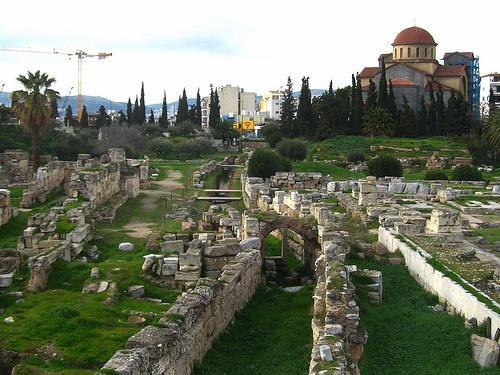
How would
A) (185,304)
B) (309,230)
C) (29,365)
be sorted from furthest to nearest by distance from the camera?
(309,230), (185,304), (29,365)

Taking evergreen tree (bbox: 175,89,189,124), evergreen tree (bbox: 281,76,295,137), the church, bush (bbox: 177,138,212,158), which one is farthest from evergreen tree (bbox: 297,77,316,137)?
evergreen tree (bbox: 175,89,189,124)

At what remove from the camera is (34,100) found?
126ft

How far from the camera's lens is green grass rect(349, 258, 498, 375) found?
10.9m

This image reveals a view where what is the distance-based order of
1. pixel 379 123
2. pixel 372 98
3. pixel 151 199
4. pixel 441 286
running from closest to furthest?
1. pixel 441 286
2. pixel 151 199
3. pixel 379 123
4. pixel 372 98

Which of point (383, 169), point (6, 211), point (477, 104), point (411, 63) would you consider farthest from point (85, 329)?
point (477, 104)

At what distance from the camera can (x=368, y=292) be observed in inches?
565

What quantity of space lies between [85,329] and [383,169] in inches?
1240

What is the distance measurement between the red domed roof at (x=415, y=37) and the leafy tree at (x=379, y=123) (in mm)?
15464

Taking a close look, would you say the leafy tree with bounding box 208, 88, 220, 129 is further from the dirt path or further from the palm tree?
the palm tree

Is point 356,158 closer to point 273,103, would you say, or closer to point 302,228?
point 302,228

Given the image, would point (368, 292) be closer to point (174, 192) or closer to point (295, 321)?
point (295, 321)

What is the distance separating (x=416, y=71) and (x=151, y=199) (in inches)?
1798

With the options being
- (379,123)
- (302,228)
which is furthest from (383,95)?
(302,228)

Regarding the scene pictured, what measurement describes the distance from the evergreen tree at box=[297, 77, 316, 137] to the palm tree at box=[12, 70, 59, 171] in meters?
36.8
